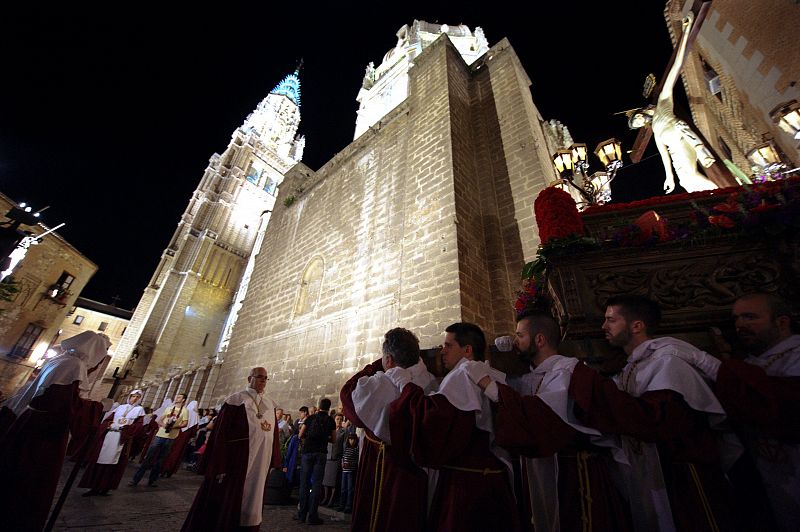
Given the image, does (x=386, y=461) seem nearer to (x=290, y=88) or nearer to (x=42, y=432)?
(x=42, y=432)

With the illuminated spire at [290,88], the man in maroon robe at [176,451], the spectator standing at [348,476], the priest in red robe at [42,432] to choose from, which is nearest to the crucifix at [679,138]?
the spectator standing at [348,476]

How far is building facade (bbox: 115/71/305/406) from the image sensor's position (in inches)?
902

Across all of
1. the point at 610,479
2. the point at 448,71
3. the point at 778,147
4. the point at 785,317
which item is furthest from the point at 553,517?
the point at 778,147

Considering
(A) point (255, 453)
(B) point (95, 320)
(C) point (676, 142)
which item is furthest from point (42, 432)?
(B) point (95, 320)

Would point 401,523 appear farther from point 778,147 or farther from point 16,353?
point 16,353

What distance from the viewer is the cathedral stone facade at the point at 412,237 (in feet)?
19.2

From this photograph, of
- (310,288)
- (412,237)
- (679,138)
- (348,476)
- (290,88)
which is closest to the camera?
(348,476)

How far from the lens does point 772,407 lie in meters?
1.40

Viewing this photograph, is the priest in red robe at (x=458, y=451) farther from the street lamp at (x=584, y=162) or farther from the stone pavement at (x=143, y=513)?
the street lamp at (x=584, y=162)

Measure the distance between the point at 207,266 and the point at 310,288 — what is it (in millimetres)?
23571

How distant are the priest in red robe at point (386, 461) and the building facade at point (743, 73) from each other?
362 inches

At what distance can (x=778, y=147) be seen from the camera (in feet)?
27.0

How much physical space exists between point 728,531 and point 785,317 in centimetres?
121

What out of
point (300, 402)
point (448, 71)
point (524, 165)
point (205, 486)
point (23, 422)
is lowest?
point (205, 486)
